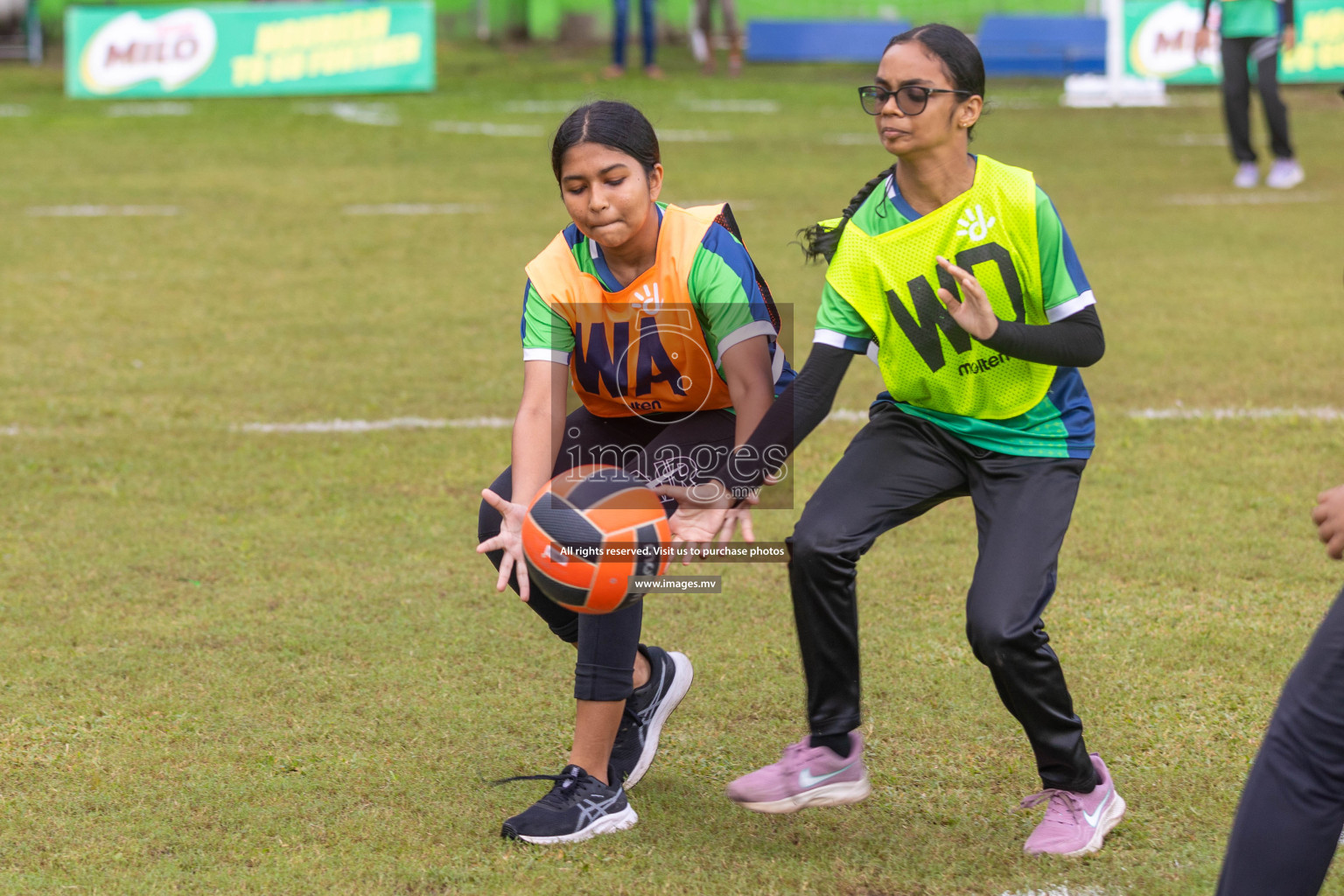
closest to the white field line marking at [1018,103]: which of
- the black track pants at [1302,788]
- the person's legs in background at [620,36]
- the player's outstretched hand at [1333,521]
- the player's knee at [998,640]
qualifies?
the person's legs in background at [620,36]

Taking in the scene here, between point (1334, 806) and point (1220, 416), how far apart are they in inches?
177

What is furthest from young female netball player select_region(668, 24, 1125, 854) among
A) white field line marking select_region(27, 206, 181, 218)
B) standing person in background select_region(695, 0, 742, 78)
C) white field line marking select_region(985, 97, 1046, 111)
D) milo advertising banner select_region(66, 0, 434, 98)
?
standing person in background select_region(695, 0, 742, 78)

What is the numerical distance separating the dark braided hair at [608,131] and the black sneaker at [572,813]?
138 cm

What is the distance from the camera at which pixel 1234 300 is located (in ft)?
29.2

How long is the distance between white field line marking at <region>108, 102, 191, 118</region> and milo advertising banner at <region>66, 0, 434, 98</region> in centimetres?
25

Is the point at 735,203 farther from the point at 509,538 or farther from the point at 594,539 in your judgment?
the point at 594,539

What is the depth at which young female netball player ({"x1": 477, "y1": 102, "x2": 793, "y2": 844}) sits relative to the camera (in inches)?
136

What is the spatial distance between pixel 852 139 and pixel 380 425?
9.71 meters

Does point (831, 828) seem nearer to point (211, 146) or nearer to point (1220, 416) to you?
point (1220, 416)

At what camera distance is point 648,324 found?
3646mm

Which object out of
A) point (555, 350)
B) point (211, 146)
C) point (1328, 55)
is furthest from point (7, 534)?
point (1328, 55)

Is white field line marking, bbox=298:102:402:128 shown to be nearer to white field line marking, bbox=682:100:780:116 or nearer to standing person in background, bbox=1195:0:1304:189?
white field line marking, bbox=682:100:780:116

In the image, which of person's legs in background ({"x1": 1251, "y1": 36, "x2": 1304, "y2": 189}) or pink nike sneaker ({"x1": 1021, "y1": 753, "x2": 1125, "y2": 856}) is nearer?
pink nike sneaker ({"x1": 1021, "y1": 753, "x2": 1125, "y2": 856})

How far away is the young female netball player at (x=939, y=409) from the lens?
336 centimetres
